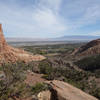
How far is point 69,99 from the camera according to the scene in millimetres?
6020

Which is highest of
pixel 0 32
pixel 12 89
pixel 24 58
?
pixel 0 32

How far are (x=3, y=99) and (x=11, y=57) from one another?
53.7 feet

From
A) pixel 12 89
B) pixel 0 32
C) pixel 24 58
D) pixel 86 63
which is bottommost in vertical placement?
pixel 86 63

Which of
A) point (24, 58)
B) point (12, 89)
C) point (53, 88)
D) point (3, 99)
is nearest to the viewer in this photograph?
point (3, 99)

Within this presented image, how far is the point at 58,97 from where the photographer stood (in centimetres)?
625

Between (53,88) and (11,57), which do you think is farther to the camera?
(11,57)

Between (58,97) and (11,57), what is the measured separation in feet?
54.9

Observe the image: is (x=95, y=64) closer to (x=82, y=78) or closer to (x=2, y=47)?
(x=82, y=78)

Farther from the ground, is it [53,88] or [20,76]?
[20,76]

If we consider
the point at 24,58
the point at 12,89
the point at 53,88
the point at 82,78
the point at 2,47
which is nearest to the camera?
the point at 12,89

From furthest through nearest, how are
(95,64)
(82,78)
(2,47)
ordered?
(95,64), (2,47), (82,78)

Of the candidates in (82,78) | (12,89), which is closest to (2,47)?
(82,78)

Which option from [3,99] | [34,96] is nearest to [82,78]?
[34,96]

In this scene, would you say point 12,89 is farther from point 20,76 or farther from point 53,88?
point 53,88
